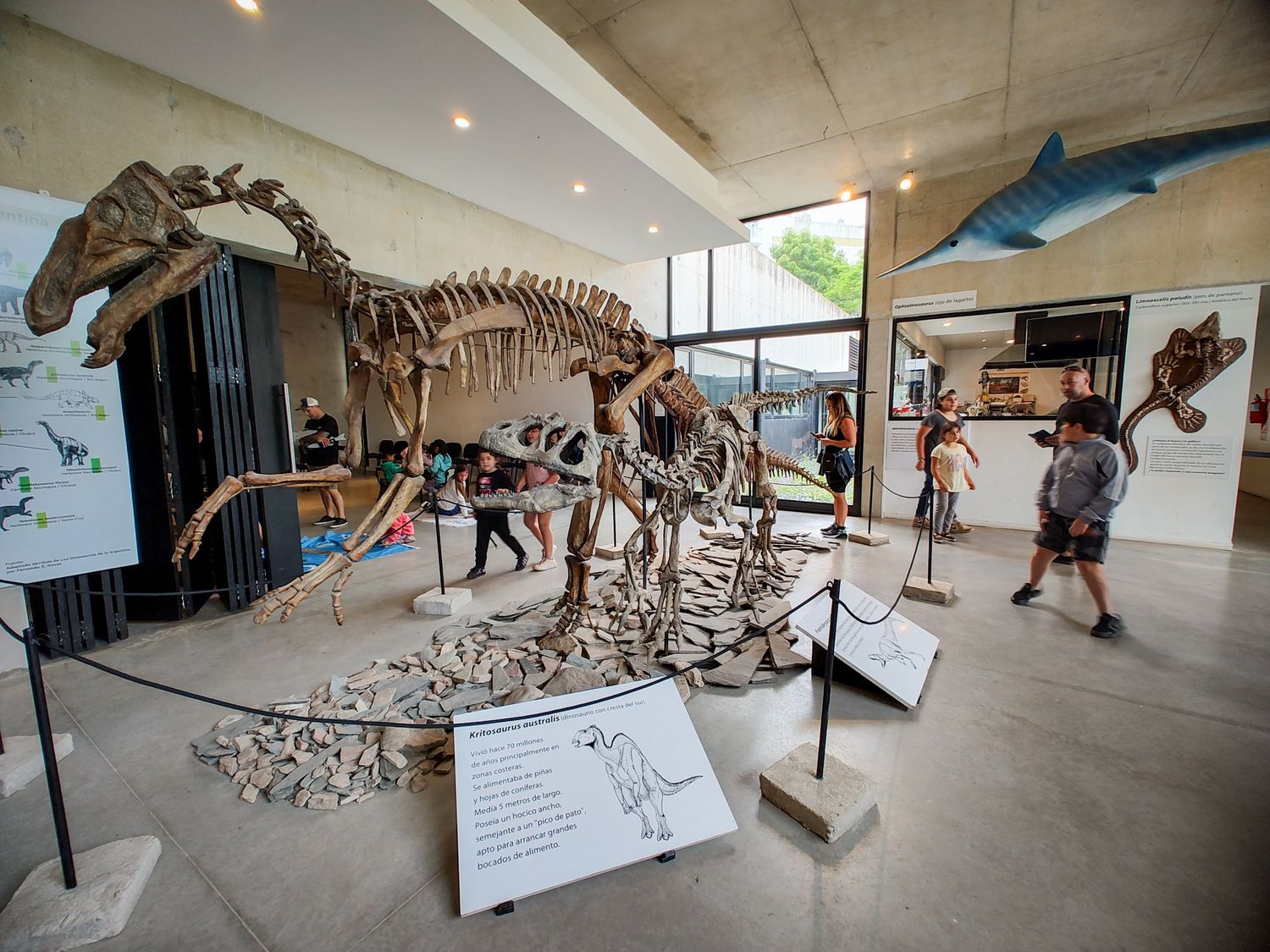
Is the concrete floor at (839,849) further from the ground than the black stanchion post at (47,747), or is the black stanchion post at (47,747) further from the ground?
the black stanchion post at (47,747)

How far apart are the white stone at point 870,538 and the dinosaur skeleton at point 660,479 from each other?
2010 mm

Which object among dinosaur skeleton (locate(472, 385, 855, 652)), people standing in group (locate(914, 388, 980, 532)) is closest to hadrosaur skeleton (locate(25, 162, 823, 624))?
dinosaur skeleton (locate(472, 385, 855, 652))

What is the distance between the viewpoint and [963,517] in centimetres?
739

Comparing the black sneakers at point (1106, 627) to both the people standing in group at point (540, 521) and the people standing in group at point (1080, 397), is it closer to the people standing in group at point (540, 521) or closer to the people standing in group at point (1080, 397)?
the people standing in group at point (1080, 397)

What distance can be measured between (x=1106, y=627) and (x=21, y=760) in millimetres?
6388

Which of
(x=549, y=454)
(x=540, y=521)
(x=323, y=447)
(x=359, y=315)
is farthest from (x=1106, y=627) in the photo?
(x=323, y=447)

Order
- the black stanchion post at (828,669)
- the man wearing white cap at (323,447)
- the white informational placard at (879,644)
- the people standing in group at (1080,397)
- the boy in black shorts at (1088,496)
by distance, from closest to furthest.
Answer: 1. the black stanchion post at (828,669)
2. the white informational placard at (879,644)
3. the boy in black shorts at (1088,496)
4. the people standing in group at (1080,397)
5. the man wearing white cap at (323,447)

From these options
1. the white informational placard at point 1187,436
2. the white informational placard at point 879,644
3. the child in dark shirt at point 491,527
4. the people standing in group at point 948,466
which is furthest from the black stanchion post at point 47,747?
the white informational placard at point 1187,436

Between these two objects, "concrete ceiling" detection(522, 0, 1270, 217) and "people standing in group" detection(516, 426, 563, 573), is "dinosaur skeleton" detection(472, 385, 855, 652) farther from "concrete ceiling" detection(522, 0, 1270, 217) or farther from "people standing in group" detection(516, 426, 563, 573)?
"concrete ceiling" detection(522, 0, 1270, 217)

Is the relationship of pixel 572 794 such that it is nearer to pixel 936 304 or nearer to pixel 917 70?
pixel 917 70

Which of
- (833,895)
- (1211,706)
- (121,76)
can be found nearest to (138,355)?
(121,76)

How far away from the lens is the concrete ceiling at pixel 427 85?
10.2 ft

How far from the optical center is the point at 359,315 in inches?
122

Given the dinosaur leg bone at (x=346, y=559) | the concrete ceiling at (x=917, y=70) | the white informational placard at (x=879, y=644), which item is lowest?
the white informational placard at (x=879, y=644)
